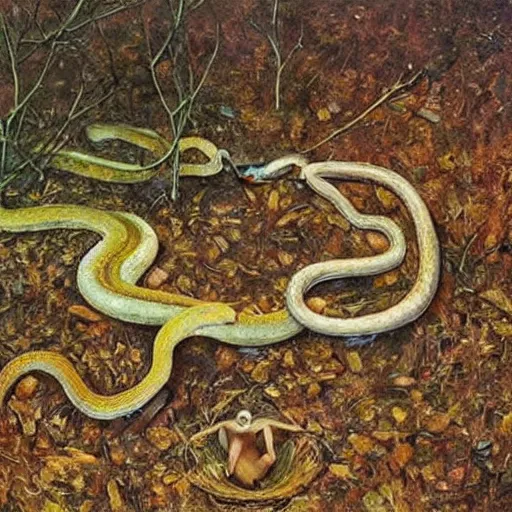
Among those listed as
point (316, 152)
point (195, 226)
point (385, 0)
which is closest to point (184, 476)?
point (195, 226)

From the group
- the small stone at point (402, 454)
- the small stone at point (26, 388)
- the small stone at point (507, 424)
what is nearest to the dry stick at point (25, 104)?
the small stone at point (26, 388)

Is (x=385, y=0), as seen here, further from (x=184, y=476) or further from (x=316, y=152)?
(x=184, y=476)

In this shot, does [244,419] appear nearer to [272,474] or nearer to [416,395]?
[272,474]

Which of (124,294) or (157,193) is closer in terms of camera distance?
(124,294)

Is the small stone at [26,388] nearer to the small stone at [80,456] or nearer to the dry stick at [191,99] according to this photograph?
the small stone at [80,456]

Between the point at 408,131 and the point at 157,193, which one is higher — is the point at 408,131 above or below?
above
